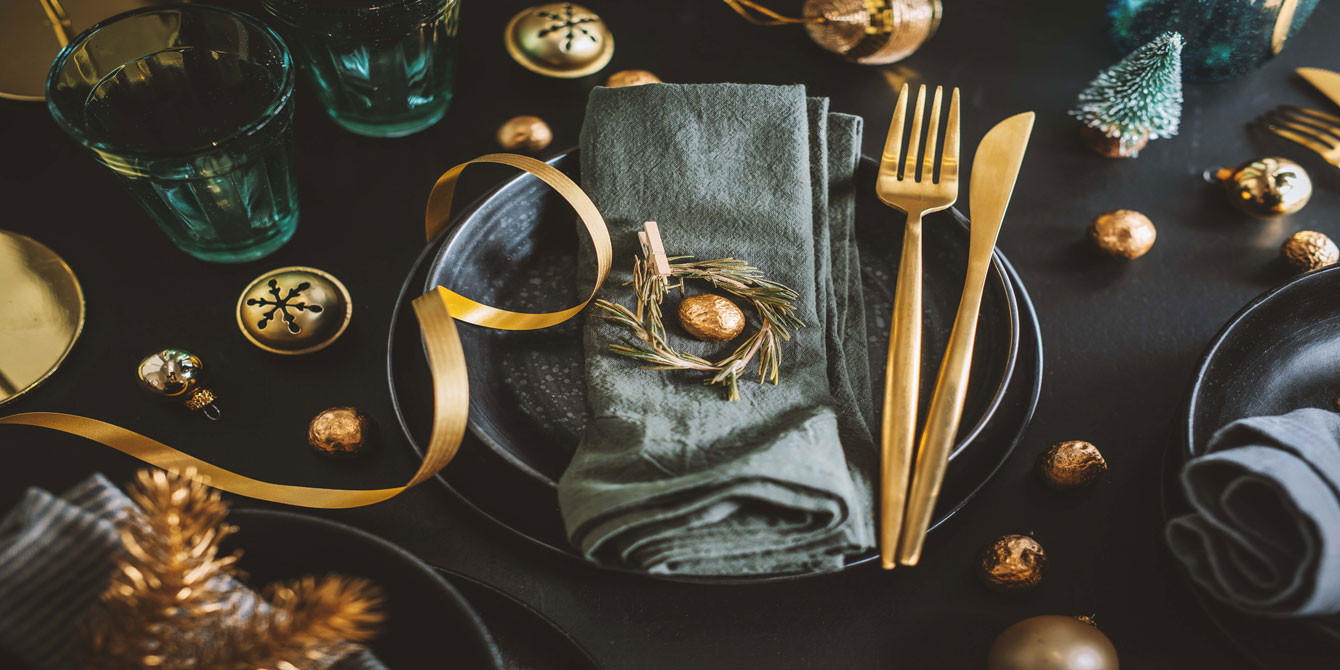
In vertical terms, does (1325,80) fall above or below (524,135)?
above

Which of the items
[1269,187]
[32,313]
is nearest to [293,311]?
[32,313]

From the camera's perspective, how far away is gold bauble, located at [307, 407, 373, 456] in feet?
1.64

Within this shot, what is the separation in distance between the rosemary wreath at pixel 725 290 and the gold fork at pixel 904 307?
2.3 inches

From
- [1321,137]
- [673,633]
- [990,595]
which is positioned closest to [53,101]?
[673,633]

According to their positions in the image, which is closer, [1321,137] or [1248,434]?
[1248,434]

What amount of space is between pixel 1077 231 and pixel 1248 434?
253 millimetres

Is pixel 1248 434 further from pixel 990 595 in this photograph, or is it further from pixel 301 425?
pixel 301 425

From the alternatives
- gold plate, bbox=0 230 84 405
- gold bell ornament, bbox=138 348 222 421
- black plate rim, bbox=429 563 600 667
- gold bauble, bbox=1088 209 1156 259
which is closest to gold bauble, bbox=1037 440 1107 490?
gold bauble, bbox=1088 209 1156 259

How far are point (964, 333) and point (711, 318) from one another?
0.14 metres

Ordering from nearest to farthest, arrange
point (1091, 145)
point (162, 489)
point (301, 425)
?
point (162, 489) → point (301, 425) → point (1091, 145)

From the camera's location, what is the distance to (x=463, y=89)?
68cm

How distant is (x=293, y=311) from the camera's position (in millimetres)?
537

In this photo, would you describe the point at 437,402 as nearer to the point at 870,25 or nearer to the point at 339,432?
the point at 339,432

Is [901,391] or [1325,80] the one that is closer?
[901,391]
